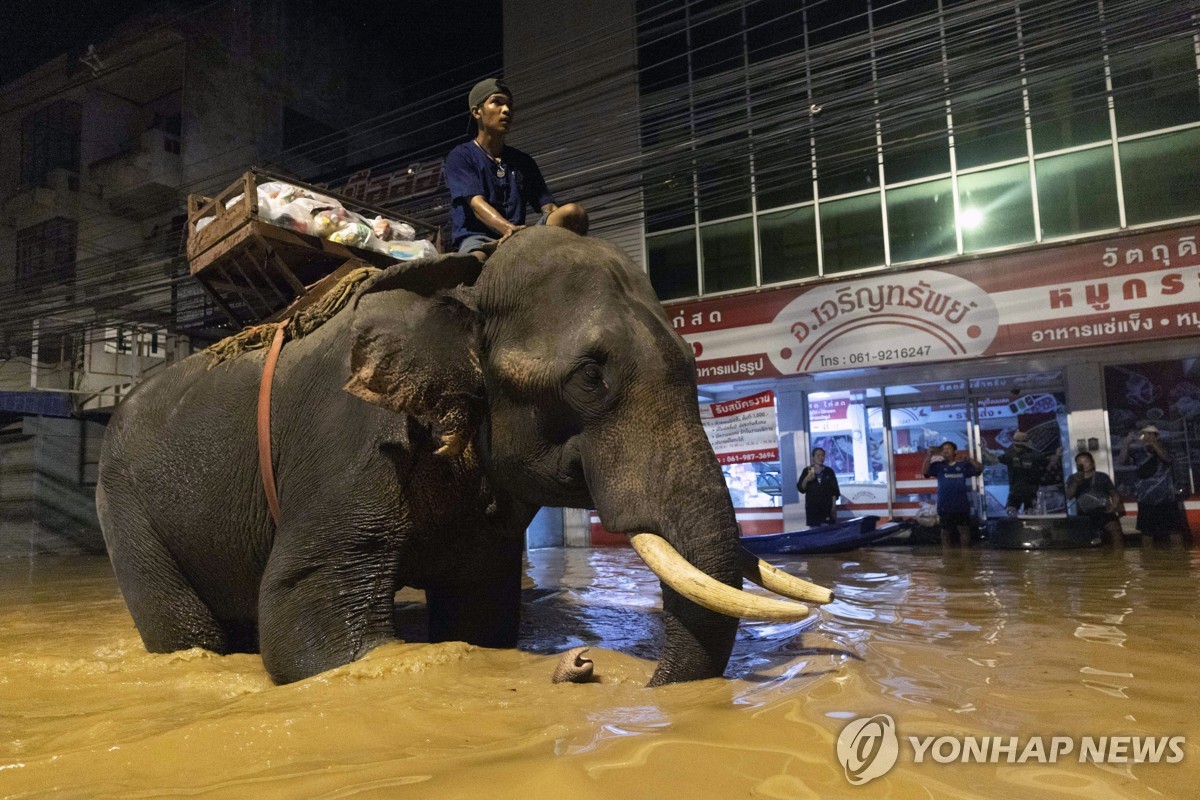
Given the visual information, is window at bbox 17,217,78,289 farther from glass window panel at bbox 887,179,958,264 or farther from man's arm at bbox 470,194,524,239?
man's arm at bbox 470,194,524,239

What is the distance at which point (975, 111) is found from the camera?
12.3 metres

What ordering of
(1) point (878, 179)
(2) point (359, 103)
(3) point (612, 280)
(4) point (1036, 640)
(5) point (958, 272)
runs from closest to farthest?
(3) point (612, 280), (4) point (1036, 640), (5) point (958, 272), (1) point (878, 179), (2) point (359, 103)

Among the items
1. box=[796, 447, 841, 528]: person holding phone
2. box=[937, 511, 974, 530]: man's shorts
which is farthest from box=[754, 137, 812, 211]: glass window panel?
box=[937, 511, 974, 530]: man's shorts

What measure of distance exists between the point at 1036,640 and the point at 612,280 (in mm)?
2194

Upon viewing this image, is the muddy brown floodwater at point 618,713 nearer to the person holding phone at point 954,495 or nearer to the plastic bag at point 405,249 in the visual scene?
the plastic bag at point 405,249

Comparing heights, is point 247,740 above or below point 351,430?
below

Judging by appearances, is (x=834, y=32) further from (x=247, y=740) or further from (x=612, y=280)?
(x=247, y=740)

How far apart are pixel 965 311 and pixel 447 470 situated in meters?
10.5

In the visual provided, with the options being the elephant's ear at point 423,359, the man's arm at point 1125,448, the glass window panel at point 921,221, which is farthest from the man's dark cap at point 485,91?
the man's arm at point 1125,448

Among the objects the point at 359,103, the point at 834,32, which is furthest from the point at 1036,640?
the point at 359,103

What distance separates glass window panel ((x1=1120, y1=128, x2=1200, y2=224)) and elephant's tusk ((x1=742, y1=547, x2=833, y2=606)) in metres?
11.5

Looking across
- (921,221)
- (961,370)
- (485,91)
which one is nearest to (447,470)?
(485,91)

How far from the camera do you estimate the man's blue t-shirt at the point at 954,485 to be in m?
10.8

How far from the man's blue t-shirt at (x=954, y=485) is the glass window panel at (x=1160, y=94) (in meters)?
5.53
